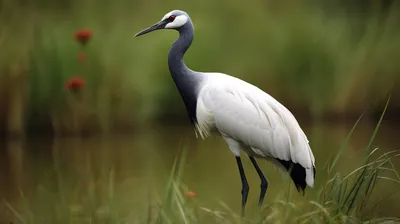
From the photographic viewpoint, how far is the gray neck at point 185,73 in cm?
406

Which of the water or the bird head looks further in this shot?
the water

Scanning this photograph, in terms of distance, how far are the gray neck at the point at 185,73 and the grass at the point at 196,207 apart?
584 millimetres

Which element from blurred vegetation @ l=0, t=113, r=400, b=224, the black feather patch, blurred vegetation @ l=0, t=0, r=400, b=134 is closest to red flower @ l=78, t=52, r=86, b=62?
blurred vegetation @ l=0, t=0, r=400, b=134

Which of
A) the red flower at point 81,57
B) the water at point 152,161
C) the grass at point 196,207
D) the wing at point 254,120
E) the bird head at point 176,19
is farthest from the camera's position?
the red flower at point 81,57

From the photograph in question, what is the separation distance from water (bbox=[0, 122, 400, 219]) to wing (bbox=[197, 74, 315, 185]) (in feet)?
1.07

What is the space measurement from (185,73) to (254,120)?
40 centimetres

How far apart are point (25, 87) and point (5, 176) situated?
38.4 inches

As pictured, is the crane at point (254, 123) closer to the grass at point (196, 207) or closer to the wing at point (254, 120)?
the wing at point (254, 120)

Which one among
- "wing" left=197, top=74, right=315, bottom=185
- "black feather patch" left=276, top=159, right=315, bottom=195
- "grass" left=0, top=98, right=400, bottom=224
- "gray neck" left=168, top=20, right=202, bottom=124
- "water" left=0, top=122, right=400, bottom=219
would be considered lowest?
"water" left=0, top=122, right=400, bottom=219

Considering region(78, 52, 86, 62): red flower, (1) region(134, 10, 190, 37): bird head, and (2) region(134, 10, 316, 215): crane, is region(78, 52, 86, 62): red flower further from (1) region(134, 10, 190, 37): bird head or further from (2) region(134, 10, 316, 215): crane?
(2) region(134, 10, 316, 215): crane

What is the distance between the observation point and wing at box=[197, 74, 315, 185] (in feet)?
13.0

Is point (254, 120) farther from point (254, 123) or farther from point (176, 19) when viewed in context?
point (176, 19)

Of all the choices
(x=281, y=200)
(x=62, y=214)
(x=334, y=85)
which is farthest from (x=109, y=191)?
(x=334, y=85)

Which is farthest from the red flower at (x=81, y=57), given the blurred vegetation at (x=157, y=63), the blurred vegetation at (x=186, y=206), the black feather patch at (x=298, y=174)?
the blurred vegetation at (x=186, y=206)
